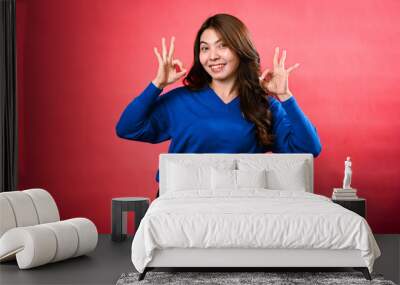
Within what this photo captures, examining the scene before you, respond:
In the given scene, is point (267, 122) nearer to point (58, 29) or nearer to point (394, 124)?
point (394, 124)

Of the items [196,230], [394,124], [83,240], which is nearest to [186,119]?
[83,240]

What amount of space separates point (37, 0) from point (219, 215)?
3591 mm

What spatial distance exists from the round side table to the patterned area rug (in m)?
1.49

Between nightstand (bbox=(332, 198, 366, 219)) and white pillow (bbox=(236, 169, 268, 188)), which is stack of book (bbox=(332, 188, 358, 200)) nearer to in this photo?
nightstand (bbox=(332, 198, 366, 219))

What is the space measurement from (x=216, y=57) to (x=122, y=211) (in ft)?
5.31

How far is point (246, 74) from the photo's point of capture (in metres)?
6.06

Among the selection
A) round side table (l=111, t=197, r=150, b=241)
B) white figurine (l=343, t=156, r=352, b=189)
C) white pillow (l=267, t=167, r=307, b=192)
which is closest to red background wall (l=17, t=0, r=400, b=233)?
white figurine (l=343, t=156, r=352, b=189)

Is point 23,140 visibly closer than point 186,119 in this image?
No

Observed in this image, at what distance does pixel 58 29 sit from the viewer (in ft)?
22.9

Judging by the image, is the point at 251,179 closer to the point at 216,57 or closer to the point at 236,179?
the point at 236,179

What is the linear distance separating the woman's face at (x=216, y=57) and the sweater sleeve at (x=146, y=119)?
486 millimetres

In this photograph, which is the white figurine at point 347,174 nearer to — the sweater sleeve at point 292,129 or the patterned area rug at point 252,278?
the sweater sleeve at point 292,129

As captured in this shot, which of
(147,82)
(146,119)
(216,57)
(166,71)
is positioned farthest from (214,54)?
(147,82)

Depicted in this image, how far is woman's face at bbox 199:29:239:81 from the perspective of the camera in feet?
19.6
